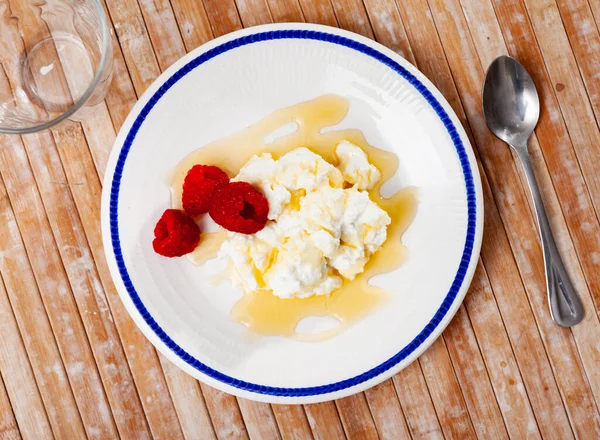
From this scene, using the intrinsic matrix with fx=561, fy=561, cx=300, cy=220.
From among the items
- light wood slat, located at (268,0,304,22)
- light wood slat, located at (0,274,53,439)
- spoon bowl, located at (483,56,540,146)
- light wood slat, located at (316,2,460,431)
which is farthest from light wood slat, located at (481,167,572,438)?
light wood slat, located at (0,274,53,439)

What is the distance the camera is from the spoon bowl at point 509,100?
3.56ft

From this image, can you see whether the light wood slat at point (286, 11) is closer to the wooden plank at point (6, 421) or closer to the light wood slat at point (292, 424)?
the light wood slat at point (292, 424)

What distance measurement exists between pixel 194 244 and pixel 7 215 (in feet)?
1.29

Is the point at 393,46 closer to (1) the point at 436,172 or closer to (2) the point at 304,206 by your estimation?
(1) the point at 436,172

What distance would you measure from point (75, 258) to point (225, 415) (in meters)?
0.43

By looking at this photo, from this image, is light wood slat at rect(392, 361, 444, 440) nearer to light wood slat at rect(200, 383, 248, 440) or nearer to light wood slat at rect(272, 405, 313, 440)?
light wood slat at rect(272, 405, 313, 440)

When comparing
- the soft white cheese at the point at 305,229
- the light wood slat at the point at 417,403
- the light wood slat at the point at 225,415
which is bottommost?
the light wood slat at the point at 417,403

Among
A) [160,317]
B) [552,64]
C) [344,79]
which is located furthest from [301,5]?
[160,317]

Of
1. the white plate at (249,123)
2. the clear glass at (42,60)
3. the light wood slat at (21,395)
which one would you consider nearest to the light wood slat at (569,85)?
the white plate at (249,123)

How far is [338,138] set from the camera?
108cm

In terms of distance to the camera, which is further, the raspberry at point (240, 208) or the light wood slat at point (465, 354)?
the light wood slat at point (465, 354)

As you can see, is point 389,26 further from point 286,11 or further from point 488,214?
point 488,214

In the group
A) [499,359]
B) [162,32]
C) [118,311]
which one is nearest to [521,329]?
[499,359]

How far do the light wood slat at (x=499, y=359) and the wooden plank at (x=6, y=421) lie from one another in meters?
0.92
